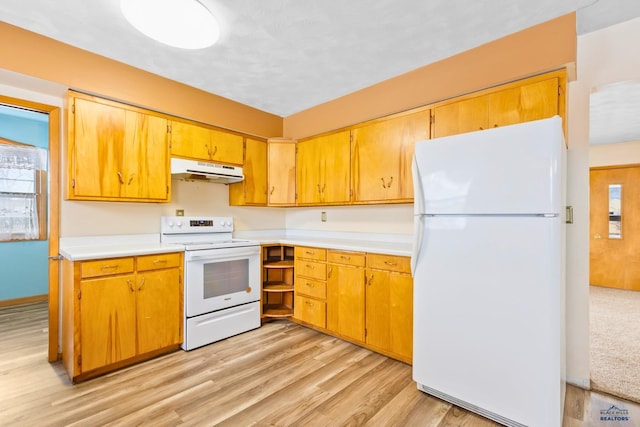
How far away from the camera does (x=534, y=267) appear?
5.21 feet

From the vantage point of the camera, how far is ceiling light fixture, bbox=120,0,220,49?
1705 mm

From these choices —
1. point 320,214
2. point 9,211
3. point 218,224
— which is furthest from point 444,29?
point 9,211

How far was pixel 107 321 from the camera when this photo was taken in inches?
88.0

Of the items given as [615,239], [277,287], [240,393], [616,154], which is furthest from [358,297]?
[616,154]

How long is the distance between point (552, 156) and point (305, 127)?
8.85 ft

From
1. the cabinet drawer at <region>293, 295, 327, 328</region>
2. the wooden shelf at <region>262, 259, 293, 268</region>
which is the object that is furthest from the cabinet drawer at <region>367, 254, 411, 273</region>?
the wooden shelf at <region>262, 259, 293, 268</region>

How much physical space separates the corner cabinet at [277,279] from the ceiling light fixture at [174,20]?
2.10m

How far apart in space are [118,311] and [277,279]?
5.72 ft

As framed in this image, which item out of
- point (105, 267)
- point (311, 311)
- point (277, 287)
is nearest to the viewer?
point (105, 267)

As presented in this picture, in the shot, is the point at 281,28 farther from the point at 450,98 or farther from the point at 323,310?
the point at 323,310

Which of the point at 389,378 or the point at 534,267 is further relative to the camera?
the point at 389,378

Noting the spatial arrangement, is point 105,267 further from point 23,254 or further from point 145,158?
point 23,254

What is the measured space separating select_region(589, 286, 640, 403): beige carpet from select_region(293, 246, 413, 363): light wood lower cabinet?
4.52ft

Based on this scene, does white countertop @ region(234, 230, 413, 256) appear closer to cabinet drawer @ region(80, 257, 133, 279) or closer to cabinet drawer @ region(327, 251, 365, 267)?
cabinet drawer @ region(327, 251, 365, 267)
